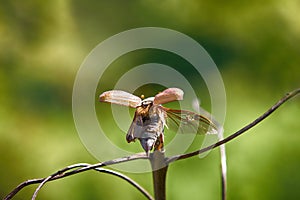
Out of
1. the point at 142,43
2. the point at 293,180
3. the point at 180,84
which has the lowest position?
the point at 293,180

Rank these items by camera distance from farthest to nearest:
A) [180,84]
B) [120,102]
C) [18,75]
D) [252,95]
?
[18,75] < [252,95] < [180,84] < [120,102]

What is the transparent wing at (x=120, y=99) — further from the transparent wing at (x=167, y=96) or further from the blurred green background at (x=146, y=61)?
the blurred green background at (x=146, y=61)

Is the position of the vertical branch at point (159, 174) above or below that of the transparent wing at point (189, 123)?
below

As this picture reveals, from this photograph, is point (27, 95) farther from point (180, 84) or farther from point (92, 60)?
point (180, 84)

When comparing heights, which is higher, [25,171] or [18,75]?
[18,75]

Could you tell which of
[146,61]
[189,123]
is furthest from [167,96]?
[146,61]

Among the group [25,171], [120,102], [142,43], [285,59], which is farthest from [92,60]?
[120,102]

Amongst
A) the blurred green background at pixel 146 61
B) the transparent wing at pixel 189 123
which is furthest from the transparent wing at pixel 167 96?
the blurred green background at pixel 146 61
